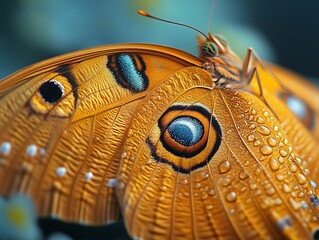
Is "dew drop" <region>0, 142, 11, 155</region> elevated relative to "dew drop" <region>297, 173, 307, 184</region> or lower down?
elevated

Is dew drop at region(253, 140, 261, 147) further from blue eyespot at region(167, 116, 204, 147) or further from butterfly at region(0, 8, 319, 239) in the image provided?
blue eyespot at region(167, 116, 204, 147)

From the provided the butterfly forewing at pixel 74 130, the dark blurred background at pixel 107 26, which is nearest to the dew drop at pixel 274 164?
the butterfly forewing at pixel 74 130

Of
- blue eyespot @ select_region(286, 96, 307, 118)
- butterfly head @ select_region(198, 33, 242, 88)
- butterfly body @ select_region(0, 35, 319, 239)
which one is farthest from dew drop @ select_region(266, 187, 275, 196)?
blue eyespot @ select_region(286, 96, 307, 118)

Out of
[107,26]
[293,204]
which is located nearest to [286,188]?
[293,204]

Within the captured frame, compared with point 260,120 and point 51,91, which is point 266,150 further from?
point 51,91

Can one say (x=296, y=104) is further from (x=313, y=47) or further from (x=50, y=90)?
(x=50, y=90)

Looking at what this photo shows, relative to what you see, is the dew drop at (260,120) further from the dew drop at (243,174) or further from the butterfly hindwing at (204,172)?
the dew drop at (243,174)

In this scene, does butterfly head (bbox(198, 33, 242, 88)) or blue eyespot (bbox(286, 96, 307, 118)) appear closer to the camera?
butterfly head (bbox(198, 33, 242, 88))

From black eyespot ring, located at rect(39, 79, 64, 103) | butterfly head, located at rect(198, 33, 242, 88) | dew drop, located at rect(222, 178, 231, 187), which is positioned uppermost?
butterfly head, located at rect(198, 33, 242, 88)

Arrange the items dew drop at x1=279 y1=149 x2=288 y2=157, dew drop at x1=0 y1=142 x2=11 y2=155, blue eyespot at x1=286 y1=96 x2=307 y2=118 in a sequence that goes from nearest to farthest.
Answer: dew drop at x1=0 y1=142 x2=11 y2=155
dew drop at x1=279 y1=149 x2=288 y2=157
blue eyespot at x1=286 y1=96 x2=307 y2=118
